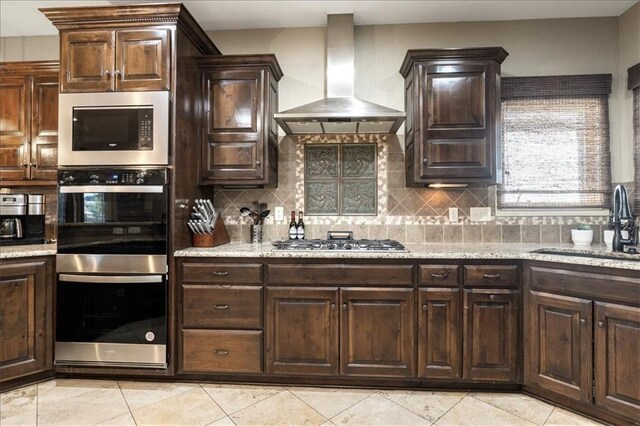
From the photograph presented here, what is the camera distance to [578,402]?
196cm

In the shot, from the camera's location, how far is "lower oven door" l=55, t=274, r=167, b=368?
2.22 meters

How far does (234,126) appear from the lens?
260cm

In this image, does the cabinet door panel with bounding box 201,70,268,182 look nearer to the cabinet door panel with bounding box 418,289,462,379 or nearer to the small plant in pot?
the cabinet door panel with bounding box 418,289,462,379

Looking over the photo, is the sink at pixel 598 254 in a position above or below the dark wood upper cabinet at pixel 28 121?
below

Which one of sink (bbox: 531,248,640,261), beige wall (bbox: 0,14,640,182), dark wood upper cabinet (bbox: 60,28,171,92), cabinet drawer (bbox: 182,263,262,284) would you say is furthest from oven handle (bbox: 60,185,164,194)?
sink (bbox: 531,248,640,261)

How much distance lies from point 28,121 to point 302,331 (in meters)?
2.88

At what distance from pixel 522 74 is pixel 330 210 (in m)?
2.08

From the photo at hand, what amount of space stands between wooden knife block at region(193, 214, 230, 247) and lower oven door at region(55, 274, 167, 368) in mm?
365

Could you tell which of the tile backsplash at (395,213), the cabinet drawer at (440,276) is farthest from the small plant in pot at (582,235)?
the cabinet drawer at (440,276)

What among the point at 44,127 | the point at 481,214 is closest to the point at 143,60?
the point at 44,127

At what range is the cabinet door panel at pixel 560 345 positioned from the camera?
75.7 inches

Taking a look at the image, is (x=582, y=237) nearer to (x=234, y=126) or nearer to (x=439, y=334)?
(x=439, y=334)

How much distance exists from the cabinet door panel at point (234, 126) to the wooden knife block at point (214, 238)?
1.28 ft

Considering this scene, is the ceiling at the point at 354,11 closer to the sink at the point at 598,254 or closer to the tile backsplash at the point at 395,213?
the tile backsplash at the point at 395,213
